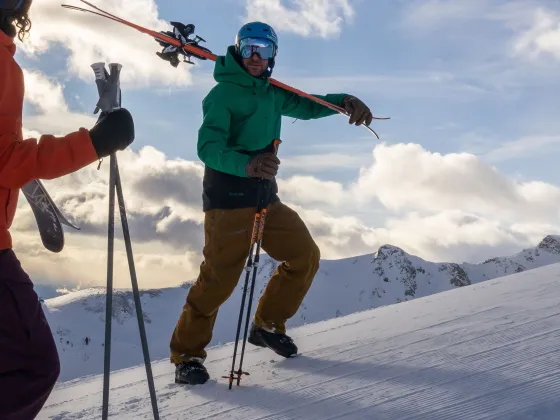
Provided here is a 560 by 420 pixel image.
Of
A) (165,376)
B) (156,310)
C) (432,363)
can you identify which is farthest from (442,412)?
(156,310)

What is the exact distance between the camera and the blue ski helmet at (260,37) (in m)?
4.57

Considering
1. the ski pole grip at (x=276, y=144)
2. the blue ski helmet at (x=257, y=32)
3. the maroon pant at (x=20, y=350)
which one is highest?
the blue ski helmet at (x=257, y=32)

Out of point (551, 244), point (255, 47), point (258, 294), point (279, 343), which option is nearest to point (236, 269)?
point (279, 343)

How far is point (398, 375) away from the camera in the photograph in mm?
3635

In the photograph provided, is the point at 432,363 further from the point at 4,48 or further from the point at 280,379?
the point at 4,48

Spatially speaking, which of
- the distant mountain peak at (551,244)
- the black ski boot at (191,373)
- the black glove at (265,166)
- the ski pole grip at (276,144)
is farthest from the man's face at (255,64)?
the distant mountain peak at (551,244)

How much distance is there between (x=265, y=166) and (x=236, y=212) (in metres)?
0.67

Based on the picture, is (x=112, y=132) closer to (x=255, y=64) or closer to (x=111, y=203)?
(x=111, y=203)

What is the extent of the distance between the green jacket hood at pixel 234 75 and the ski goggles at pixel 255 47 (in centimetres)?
10

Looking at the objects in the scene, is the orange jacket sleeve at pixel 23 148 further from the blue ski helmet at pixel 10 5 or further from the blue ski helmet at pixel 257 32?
the blue ski helmet at pixel 257 32

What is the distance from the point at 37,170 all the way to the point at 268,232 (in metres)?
2.43

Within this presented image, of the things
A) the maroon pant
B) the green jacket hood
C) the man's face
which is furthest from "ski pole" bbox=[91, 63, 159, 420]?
the man's face

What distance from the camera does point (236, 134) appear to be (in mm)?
4508

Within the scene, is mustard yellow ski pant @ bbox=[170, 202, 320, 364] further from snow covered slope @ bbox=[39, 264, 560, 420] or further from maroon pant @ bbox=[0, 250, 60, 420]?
maroon pant @ bbox=[0, 250, 60, 420]
